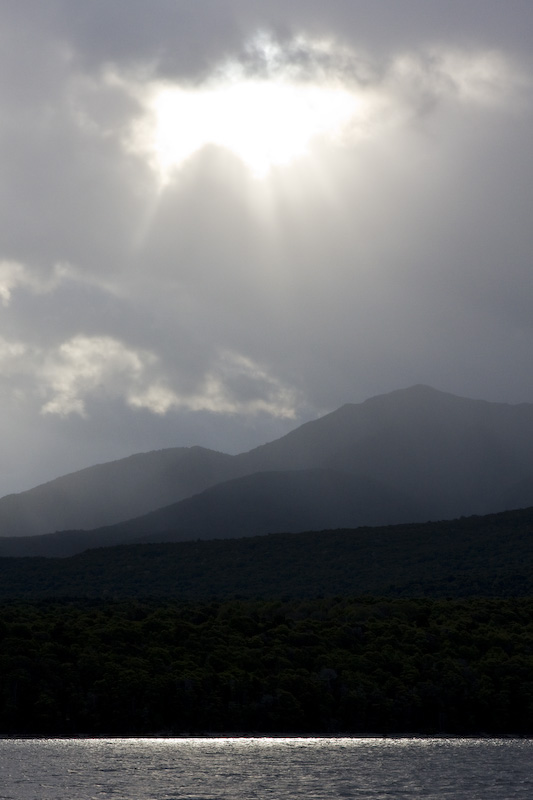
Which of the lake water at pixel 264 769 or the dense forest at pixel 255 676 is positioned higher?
the dense forest at pixel 255 676

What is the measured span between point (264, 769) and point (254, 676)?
3061cm

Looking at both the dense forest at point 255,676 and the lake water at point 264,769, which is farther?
the dense forest at point 255,676

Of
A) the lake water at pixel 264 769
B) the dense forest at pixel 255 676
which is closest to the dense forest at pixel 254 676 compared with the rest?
the dense forest at pixel 255 676

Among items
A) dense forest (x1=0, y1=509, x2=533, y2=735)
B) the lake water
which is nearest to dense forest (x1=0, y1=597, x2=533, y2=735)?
dense forest (x1=0, y1=509, x2=533, y2=735)

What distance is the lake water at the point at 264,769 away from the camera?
8950 centimetres

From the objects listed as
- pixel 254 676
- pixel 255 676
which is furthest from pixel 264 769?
pixel 255 676

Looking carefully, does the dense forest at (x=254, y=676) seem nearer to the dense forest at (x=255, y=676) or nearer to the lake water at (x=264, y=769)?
the dense forest at (x=255, y=676)

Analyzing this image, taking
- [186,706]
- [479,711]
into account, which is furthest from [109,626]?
[479,711]

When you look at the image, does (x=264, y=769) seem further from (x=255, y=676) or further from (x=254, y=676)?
(x=255, y=676)

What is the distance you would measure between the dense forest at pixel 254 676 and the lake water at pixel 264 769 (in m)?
3.56

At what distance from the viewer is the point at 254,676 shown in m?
133

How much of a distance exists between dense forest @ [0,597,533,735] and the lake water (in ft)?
11.7

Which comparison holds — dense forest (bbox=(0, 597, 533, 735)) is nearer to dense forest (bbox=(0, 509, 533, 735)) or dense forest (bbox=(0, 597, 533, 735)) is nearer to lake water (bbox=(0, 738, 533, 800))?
dense forest (bbox=(0, 509, 533, 735))

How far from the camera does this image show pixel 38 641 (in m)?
135
